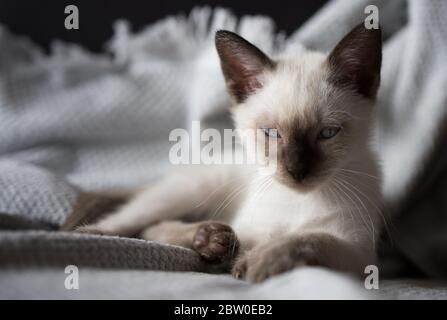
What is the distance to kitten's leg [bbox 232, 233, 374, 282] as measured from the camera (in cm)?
93

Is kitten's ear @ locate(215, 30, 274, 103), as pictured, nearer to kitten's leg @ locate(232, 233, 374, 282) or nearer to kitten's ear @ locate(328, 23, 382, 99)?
kitten's ear @ locate(328, 23, 382, 99)

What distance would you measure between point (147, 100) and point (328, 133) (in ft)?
3.50

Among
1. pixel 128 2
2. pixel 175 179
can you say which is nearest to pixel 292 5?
pixel 128 2

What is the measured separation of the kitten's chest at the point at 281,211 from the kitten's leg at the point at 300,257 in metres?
0.14

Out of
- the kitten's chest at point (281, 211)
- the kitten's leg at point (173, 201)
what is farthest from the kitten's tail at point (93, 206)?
the kitten's chest at point (281, 211)

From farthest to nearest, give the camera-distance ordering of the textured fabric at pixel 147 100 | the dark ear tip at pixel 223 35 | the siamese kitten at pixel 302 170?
the textured fabric at pixel 147 100 < the dark ear tip at pixel 223 35 < the siamese kitten at pixel 302 170

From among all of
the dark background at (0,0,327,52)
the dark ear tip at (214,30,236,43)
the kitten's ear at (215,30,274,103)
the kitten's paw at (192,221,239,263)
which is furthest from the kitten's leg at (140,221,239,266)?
the dark background at (0,0,327,52)

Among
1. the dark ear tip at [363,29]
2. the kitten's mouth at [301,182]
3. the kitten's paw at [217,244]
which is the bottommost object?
the kitten's paw at [217,244]

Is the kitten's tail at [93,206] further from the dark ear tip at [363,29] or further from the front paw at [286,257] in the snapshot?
the dark ear tip at [363,29]

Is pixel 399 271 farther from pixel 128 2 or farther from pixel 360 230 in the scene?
pixel 128 2

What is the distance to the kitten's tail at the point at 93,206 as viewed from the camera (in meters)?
1.36

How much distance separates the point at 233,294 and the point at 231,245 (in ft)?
0.98

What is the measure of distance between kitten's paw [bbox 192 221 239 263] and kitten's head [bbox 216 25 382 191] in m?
0.20

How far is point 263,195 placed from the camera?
1.26 meters
